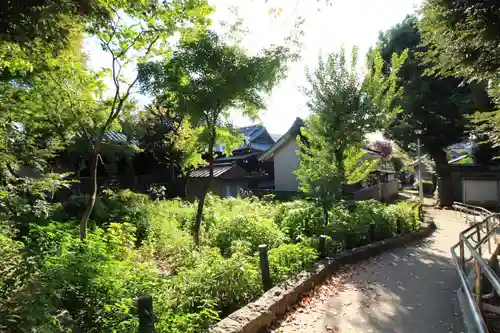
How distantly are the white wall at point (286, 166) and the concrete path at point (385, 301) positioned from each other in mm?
14849

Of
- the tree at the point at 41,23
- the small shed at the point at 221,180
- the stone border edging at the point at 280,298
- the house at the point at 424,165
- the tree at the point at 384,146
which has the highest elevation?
the tree at the point at 384,146

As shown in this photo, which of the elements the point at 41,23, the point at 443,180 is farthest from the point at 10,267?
the point at 443,180

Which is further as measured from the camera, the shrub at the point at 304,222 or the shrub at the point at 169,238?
the shrub at the point at 304,222

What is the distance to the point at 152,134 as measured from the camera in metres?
19.5

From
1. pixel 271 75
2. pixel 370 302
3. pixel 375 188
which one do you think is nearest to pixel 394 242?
pixel 370 302

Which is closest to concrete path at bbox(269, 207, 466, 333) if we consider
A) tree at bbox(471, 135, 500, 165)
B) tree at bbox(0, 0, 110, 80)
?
tree at bbox(0, 0, 110, 80)

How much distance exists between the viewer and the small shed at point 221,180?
20594 mm

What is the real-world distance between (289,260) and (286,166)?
57.6ft

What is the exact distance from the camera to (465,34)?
5.34 metres

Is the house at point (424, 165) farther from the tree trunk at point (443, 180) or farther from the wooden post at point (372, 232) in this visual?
the wooden post at point (372, 232)

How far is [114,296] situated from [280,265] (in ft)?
10.6

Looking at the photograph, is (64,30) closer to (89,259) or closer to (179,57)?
(89,259)

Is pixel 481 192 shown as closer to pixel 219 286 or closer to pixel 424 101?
pixel 424 101

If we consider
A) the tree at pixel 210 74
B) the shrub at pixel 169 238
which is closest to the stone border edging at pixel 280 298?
the shrub at pixel 169 238
